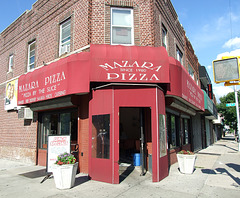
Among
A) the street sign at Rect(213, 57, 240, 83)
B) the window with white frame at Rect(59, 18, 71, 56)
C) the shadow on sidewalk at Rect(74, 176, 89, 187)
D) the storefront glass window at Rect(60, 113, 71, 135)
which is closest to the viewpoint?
the street sign at Rect(213, 57, 240, 83)

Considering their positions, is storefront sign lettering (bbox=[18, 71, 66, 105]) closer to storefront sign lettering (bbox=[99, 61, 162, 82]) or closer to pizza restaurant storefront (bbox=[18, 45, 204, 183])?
pizza restaurant storefront (bbox=[18, 45, 204, 183])

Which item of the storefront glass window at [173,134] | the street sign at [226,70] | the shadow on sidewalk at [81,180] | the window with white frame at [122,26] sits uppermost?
the window with white frame at [122,26]

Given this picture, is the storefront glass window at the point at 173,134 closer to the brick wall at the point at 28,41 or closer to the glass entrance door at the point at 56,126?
the glass entrance door at the point at 56,126

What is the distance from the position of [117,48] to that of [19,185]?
19.0ft

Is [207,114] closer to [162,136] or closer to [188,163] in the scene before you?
[188,163]

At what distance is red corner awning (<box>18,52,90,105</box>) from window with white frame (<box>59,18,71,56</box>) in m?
1.57

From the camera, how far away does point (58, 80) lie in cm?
A: 777

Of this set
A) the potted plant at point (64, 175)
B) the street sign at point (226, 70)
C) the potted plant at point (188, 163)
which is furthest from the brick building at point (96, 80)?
the street sign at point (226, 70)

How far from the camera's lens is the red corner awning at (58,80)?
7051mm

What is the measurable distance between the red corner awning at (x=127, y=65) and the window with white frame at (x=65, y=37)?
2.94 meters

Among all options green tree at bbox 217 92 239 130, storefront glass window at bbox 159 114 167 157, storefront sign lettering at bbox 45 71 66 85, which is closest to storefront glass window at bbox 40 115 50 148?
storefront sign lettering at bbox 45 71 66 85

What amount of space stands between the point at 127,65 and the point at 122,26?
258 cm

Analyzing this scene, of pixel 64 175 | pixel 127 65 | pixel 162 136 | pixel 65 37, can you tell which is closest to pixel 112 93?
pixel 127 65

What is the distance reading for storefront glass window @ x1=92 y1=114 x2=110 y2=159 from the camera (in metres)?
6.82
